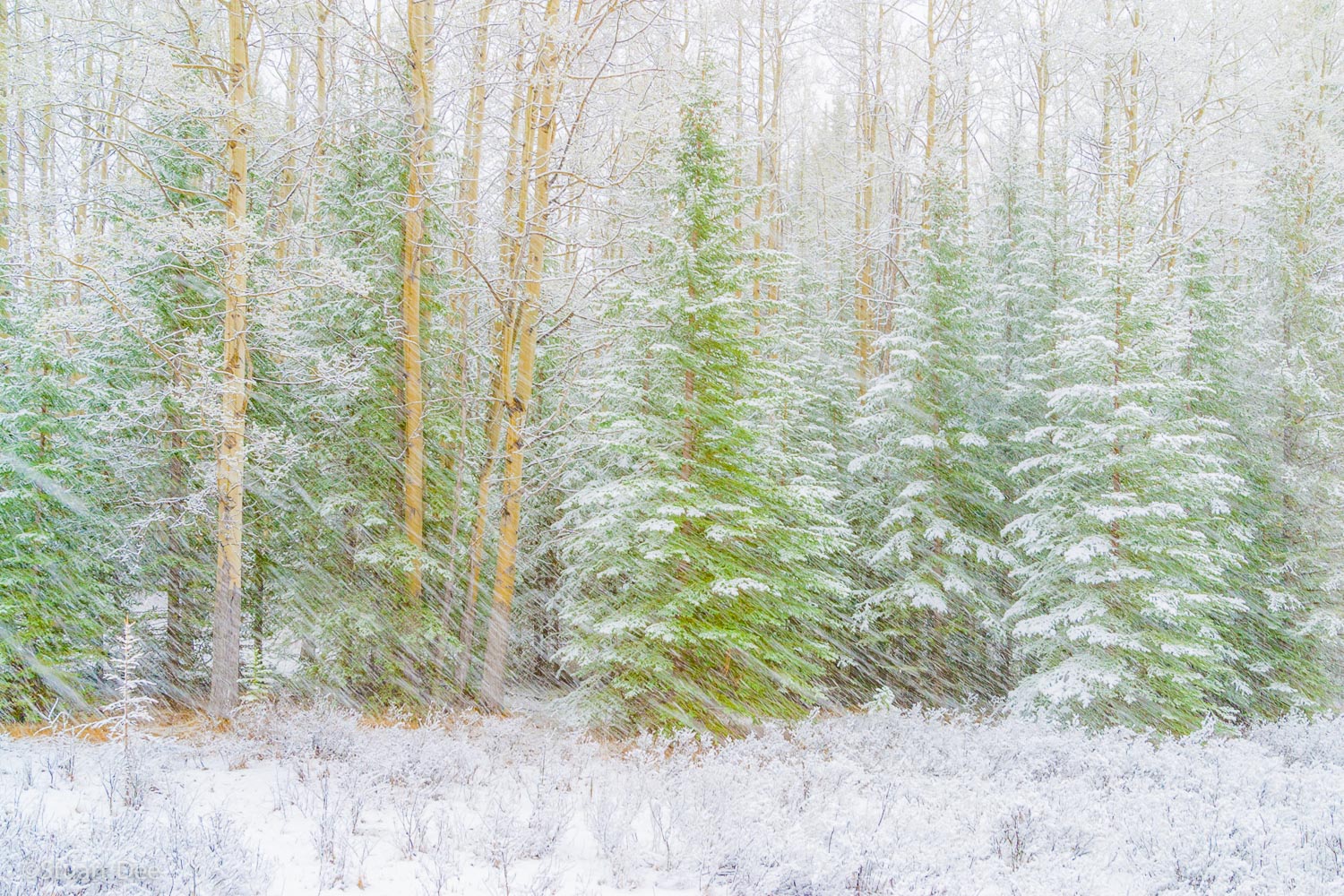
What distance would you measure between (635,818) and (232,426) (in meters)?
6.85

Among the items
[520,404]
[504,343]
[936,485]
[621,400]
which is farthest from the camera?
[936,485]

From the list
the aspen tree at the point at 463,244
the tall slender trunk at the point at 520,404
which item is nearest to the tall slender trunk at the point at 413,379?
the aspen tree at the point at 463,244

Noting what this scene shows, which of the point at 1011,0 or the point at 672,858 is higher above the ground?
the point at 1011,0

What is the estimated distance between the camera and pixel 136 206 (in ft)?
44.8

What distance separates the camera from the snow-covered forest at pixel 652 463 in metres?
7.58

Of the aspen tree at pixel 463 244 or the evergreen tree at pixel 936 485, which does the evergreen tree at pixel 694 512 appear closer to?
the aspen tree at pixel 463 244

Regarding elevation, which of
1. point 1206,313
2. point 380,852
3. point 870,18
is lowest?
point 380,852

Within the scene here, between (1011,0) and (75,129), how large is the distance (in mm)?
24397

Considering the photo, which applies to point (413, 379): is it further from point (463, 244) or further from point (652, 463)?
point (652, 463)

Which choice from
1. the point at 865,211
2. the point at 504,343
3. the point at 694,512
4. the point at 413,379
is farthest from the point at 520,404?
the point at 865,211

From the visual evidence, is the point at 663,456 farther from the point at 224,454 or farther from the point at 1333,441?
the point at 1333,441

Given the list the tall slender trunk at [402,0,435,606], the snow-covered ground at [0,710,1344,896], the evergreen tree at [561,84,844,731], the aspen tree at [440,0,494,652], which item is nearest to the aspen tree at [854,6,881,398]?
the evergreen tree at [561,84,844,731]

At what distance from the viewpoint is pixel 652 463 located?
1168 cm

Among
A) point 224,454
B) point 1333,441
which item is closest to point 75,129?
point 224,454
